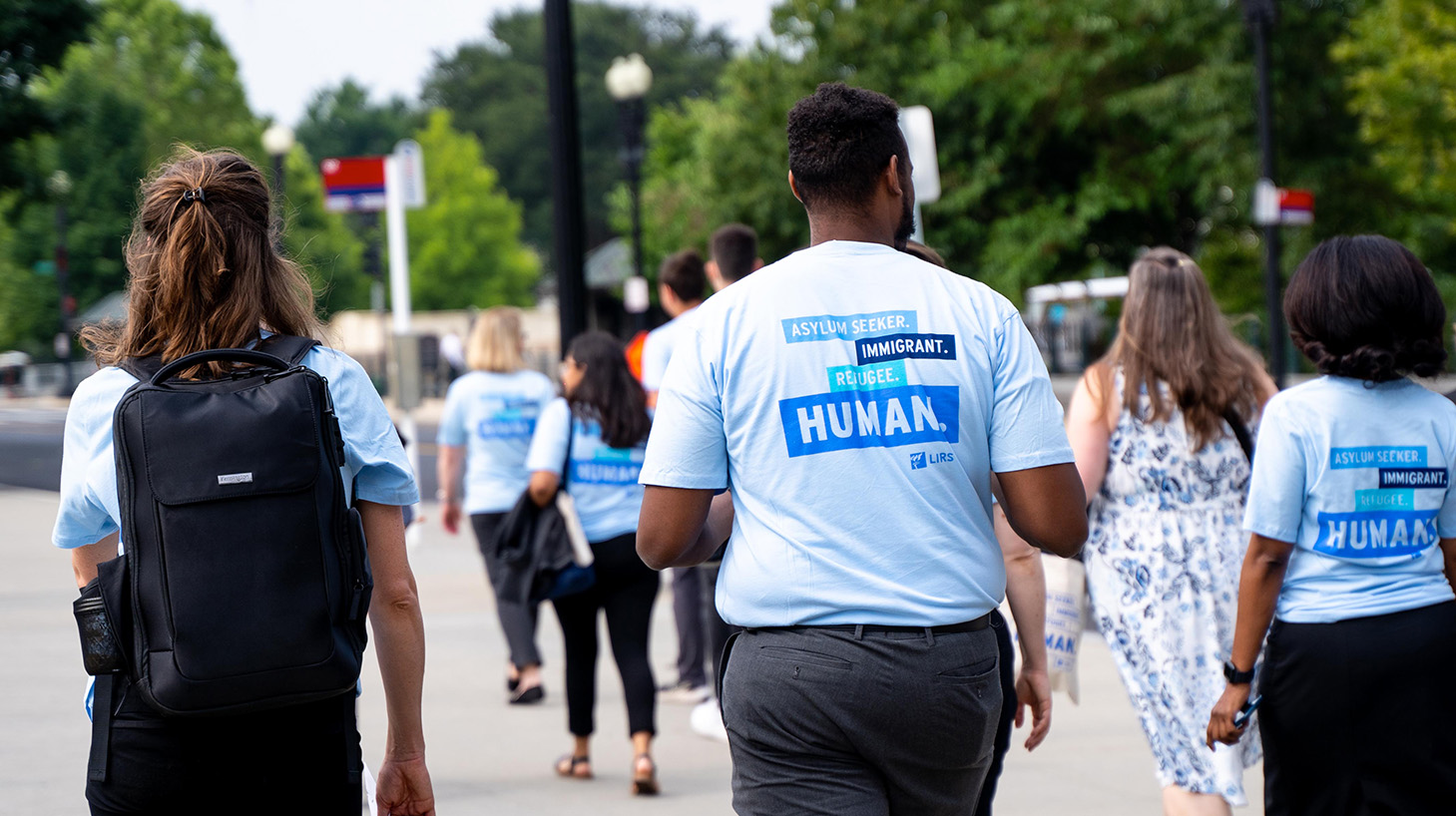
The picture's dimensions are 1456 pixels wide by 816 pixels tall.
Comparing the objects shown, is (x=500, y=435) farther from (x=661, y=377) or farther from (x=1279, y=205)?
(x=1279, y=205)

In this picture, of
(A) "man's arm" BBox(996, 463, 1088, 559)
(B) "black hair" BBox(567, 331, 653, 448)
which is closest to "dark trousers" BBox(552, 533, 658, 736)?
(B) "black hair" BBox(567, 331, 653, 448)

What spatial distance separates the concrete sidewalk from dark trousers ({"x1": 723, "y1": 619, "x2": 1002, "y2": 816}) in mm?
2931

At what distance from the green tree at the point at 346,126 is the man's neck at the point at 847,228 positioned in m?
87.2

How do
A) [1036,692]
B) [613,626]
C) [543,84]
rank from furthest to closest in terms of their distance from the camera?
[543,84] < [613,626] < [1036,692]

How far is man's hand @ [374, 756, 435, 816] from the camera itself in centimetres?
258

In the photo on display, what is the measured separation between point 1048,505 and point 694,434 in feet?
2.02

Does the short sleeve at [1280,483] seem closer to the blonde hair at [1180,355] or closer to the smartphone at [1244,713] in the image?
the smartphone at [1244,713]

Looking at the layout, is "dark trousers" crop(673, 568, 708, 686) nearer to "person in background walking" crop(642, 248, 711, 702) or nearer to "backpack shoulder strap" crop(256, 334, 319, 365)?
"person in background walking" crop(642, 248, 711, 702)

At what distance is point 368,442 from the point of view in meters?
2.49

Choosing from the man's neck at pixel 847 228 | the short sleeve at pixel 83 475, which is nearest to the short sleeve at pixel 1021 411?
the man's neck at pixel 847 228

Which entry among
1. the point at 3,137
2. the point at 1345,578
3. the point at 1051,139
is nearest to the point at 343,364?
the point at 1345,578

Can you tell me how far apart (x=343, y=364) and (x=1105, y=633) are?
262 cm

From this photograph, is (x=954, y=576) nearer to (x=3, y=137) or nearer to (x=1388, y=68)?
(x=1388, y=68)

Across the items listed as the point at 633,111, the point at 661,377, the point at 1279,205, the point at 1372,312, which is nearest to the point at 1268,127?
the point at 1279,205
